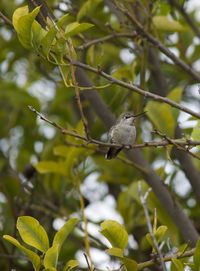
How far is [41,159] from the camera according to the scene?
4.80m

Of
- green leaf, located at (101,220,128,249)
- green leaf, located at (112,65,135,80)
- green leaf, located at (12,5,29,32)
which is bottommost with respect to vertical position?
green leaf, located at (101,220,128,249)

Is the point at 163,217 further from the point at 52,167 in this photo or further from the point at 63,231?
the point at 63,231

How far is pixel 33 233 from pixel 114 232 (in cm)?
31

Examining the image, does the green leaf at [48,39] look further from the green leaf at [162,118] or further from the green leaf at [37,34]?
the green leaf at [162,118]

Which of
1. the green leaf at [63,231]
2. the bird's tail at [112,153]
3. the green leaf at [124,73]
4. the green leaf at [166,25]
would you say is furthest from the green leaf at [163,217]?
the green leaf at [63,231]

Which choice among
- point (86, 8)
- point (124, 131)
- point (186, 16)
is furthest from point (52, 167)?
point (186, 16)

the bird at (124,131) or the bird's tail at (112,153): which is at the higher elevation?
the bird at (124,131)

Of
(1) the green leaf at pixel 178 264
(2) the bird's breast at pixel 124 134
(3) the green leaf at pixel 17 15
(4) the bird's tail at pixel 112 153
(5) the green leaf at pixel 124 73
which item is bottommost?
(1) the green leaf at pixel 178 264

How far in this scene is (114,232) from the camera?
8.54ft

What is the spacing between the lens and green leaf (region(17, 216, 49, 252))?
263 cm

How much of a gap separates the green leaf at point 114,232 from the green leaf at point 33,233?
24cm

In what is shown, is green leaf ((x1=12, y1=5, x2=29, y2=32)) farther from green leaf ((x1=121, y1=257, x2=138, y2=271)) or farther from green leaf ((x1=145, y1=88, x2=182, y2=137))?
green leaf ((x1=145, y1=88, x2=182, y2=137))

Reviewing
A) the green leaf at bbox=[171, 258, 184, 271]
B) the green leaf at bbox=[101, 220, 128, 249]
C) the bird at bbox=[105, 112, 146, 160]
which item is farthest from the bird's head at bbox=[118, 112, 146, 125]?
the green leaf at bbox=[171, 258, 184, 271]

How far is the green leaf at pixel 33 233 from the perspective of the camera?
104 inches
